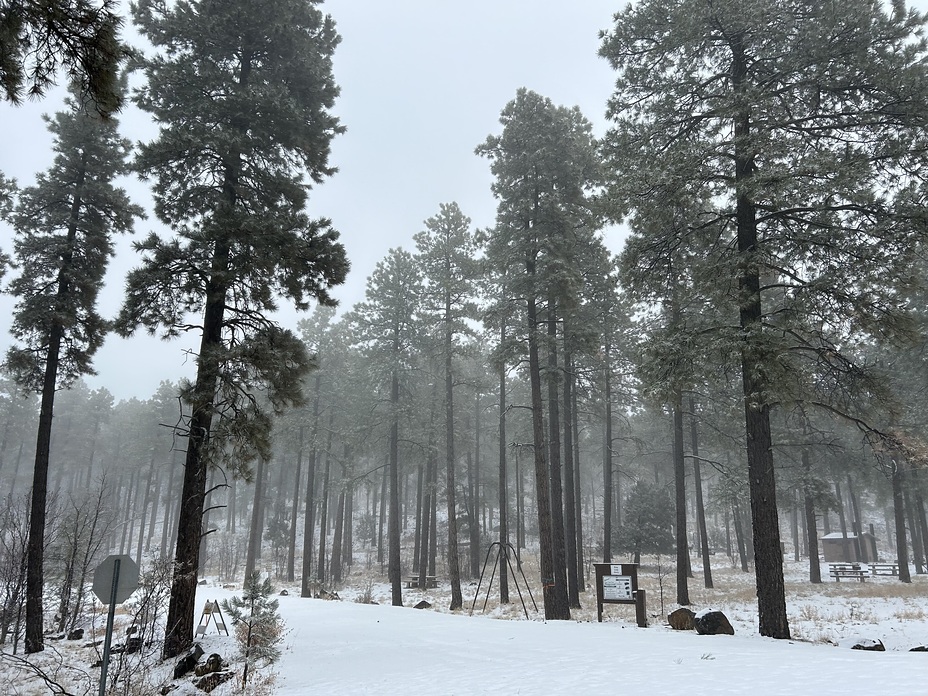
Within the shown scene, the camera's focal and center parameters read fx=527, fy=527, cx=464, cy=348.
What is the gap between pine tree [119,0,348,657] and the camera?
364 inches

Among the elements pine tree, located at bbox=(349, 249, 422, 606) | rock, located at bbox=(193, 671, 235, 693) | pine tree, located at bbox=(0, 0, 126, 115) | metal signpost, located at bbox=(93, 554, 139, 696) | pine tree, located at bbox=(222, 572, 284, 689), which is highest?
pine tree, located at bbox=(349, 249, 422, 606)

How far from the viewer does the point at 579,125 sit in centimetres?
1692

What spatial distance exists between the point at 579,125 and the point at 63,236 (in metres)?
14.8

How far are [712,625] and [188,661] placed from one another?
9.46 meters

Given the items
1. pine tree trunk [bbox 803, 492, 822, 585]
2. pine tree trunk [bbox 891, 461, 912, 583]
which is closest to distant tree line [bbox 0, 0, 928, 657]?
pine tree trunk [bbox 803, 492, 822, 585]

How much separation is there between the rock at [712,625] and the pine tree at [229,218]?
29.8 ft

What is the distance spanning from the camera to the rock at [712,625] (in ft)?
33.5

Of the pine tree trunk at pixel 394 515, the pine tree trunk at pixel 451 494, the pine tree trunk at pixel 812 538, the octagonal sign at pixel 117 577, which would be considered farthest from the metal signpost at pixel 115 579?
the pine tree trunk at pixel 812 538

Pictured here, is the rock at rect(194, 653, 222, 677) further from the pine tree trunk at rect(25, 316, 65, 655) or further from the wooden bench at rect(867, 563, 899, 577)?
the wooden bench at rect(867, 563, 899, 577)

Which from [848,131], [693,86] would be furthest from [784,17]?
[848,131]

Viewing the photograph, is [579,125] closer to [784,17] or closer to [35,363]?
[784,17]

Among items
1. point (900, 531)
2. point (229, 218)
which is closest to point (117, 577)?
point (229, 218)

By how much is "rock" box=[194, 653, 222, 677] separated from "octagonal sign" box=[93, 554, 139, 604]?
6.02 ft

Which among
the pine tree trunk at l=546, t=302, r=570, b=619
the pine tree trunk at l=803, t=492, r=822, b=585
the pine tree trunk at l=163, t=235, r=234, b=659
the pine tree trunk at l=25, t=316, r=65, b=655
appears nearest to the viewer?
the pine tree trunk at l=163, t=235, r=234, b=659
